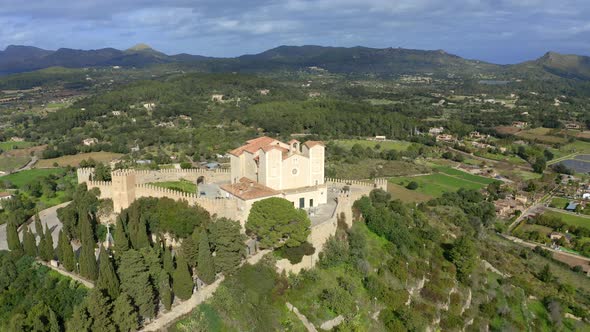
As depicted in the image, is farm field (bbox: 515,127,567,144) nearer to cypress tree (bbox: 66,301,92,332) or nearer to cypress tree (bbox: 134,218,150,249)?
cypress tree (bbox: 134,218,150,249)

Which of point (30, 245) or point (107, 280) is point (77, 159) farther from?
point (107, 280)

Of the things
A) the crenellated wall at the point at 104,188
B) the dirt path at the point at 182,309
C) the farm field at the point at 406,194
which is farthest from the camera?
the farm field at the point at 406,194

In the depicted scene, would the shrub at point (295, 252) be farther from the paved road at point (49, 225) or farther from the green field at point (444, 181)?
the green field at point (444, 181)

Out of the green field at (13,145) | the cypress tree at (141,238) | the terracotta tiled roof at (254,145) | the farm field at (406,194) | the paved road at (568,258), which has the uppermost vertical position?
the terracotta tiled roof at (254,145)

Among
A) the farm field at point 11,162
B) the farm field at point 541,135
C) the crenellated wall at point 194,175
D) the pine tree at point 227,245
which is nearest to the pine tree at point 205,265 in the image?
the pine tree at point 227,245

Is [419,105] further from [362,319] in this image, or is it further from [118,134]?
[362,319]
